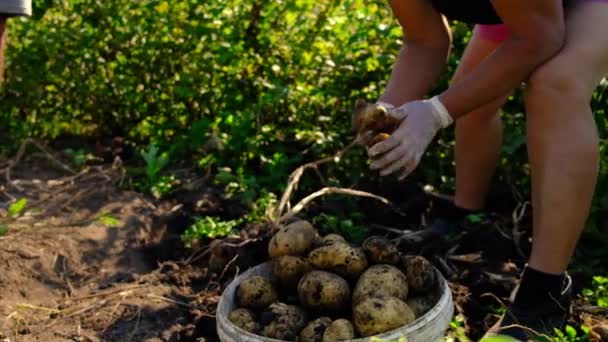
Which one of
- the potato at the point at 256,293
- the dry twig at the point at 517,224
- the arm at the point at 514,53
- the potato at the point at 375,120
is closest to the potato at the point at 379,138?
the potato at the point at 375,120

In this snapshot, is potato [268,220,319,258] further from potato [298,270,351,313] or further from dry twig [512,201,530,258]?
dry twig [512,201,530,258]

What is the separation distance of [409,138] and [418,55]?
617 mm

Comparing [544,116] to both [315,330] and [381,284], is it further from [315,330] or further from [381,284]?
[315,330]

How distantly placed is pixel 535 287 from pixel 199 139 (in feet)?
6.86

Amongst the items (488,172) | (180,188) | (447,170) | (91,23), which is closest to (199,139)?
→ (180,188)

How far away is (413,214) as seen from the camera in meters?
3.73

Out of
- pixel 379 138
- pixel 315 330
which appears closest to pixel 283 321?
pixel 315 330

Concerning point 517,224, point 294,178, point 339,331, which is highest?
point 339,331

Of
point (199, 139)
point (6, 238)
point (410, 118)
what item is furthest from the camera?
point (199, 139)

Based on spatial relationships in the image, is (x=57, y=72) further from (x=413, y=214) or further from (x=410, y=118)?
(x=410, y=118)

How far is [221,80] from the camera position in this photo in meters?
4.41

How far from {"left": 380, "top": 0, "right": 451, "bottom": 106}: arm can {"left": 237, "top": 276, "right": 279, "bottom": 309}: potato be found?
31.7 inches

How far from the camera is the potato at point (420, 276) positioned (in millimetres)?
2482

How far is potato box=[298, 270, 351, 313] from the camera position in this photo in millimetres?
2426
